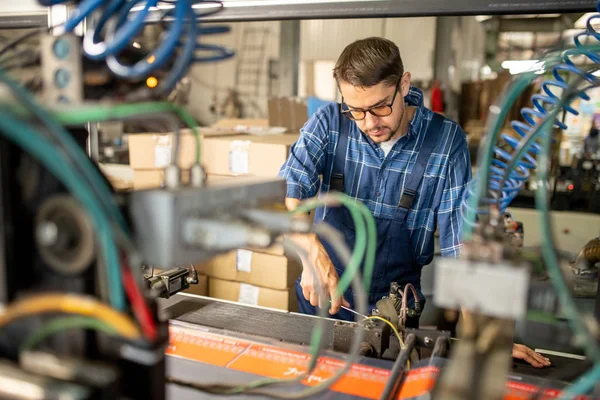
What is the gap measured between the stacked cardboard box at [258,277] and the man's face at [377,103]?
2.72 feet

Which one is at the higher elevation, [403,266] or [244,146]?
[244,146]

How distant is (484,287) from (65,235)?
0.46 m

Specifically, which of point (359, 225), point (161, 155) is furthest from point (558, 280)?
point (161, 155)

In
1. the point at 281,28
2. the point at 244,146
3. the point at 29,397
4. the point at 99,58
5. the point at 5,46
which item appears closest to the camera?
the point at 29,397

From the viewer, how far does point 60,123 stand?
0.51m

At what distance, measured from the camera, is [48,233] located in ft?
1.80

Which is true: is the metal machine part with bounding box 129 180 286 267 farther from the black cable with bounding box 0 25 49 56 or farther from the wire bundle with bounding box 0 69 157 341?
the black cable with bounding box 0 25 49 56

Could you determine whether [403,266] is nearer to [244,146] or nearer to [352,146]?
[352,146]

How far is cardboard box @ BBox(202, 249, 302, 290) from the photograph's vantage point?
224 centimetres

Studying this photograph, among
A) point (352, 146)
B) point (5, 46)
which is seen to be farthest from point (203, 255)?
point (352, 146)

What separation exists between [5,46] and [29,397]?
0.56 metres

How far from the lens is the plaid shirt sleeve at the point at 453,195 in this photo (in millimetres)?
1586

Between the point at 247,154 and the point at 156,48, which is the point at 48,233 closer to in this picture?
the point at 156,48

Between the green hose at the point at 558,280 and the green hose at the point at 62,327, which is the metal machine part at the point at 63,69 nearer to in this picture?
the green hose at the point at 62,327
